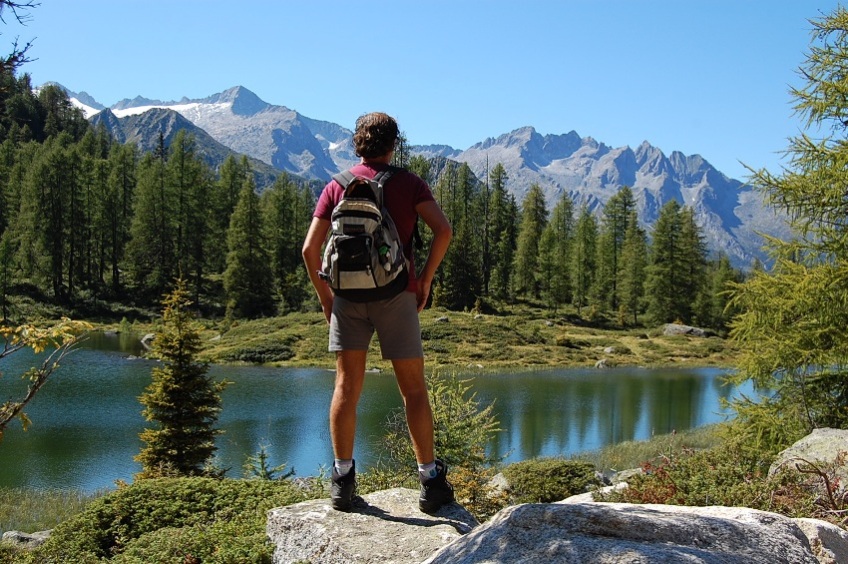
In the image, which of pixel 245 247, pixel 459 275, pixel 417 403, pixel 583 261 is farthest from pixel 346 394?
pixel 583 261

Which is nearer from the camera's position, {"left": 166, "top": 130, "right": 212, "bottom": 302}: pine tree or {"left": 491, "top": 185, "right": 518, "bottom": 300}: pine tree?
{"left": 166, "top": 130, "right": 212, "bottom": 302}: pine tree

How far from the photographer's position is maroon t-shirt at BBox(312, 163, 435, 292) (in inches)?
159

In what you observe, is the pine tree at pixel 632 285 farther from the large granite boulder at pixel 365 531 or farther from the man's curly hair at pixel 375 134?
the man's curly hair at pixel 375 134

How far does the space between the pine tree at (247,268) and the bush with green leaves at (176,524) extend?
47.5 metres

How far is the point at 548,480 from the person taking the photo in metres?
11.8

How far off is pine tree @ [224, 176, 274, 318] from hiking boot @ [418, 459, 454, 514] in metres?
49.5

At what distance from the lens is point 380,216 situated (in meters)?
3.87

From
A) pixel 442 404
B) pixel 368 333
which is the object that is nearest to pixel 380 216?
pixel 368 333

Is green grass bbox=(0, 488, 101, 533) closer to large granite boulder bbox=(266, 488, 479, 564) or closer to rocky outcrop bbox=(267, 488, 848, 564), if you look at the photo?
large granite boulder bbox=(266, 488, 479, 564)

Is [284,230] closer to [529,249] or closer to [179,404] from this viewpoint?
[529,249]

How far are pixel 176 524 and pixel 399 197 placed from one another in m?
3.10

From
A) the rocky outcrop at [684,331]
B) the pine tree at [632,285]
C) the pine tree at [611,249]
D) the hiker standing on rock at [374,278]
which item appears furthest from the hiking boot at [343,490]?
the pine tree at [611,249]

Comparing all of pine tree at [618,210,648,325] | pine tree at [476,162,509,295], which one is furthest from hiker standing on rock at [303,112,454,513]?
pine tree at [476,162,509,295]

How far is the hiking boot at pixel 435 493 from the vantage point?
4164 millimetres
